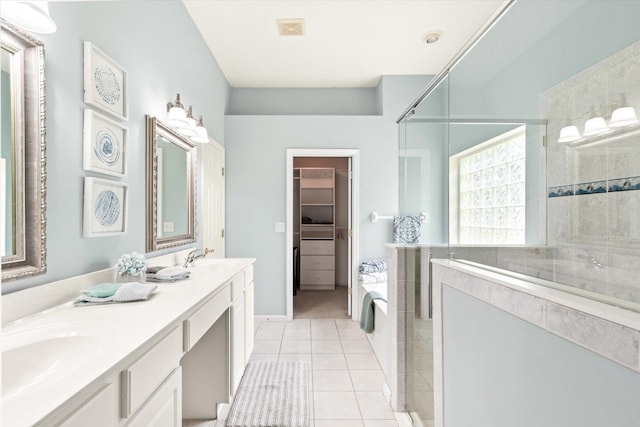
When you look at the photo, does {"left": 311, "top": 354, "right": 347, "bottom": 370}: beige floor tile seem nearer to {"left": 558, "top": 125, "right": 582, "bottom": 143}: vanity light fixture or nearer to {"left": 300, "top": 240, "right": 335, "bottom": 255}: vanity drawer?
{"left": 558, "top": 125, "right": 582, "bottom": 143}: vanity light fixture

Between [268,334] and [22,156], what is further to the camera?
[268,334]

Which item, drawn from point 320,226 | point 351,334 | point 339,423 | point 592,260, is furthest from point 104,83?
point 320,226

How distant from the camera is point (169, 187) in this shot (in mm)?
2297

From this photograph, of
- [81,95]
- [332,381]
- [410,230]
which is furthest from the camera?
[332,381]

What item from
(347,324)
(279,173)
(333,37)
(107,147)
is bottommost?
(347,324)

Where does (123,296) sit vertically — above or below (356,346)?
above

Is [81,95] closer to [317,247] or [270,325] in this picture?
[270,325]

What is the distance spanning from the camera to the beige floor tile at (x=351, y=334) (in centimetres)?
331

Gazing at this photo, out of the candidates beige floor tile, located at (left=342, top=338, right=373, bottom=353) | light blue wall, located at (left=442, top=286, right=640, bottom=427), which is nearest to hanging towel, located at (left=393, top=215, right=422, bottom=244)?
light blue wall, located at (left=442, top=286, right=640, bottom=427)

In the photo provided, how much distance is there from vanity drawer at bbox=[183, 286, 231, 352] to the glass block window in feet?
4.05

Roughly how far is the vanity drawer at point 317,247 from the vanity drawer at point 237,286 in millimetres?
3044

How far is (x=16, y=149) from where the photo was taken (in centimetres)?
109

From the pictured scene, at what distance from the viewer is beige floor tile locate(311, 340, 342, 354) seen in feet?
9.87

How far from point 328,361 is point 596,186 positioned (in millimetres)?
2371
